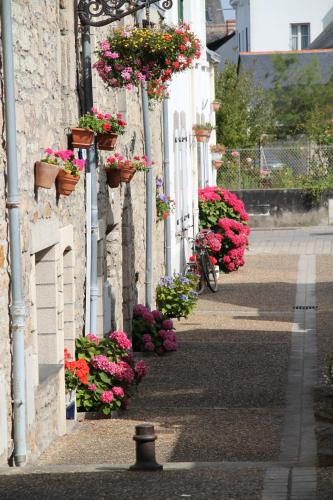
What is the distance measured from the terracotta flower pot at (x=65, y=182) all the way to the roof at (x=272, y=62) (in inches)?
1673

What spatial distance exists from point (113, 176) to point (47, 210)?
3496 millimetres

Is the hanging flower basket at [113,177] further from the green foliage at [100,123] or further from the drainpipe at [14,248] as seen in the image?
the drainpipe at [14,248]

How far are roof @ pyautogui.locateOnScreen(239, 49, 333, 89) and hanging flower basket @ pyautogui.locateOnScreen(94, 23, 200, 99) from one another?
4024 centimetres

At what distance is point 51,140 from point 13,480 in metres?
3.39

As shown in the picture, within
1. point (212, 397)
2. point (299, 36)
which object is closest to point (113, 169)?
point (212, 397)

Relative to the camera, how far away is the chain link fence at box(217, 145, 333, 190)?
34562mm

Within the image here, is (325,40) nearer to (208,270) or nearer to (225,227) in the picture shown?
(225,227)

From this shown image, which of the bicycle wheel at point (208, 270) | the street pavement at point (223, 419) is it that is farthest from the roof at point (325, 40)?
the street pavement at point (223, 419)

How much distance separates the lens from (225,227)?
72.5ft

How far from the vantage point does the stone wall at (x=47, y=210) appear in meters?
8.77

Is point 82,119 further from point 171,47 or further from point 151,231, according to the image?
point 151,231

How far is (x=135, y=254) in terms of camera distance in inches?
610

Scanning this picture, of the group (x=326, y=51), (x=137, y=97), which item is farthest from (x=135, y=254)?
(x=326, y=51)

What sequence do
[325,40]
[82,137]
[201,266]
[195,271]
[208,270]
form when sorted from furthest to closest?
[325,40], [208,270], [201,266], [195,271], [82,137]
